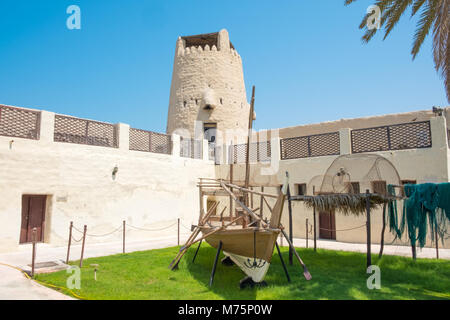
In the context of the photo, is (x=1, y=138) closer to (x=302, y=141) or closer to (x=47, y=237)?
(x=47, y=237)

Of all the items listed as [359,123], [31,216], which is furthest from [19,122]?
[359,123]

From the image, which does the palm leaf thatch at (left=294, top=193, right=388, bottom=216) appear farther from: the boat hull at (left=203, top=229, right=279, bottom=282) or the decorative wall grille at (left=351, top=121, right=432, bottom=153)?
the decorative wall grille at (left=351, top=121, right=432, bottom=153)

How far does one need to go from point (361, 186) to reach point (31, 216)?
11140mm

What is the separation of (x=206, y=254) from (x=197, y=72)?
564 inches

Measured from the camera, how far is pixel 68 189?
38.9ft

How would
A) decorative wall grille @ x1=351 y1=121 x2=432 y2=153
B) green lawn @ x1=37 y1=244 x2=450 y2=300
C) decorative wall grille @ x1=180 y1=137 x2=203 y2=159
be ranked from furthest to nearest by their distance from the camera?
decorative wall grille @ x1=180 y1=137 x2=203 y2=159, decorative wall grille @ x1=351 y1=121 x2=432 y2=153, green lawn @ x1=37 y1=244 x2=450 y2=300

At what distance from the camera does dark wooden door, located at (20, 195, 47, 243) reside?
36.1 ft

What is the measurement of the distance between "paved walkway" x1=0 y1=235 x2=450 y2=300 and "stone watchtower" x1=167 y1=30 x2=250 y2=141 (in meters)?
8.60

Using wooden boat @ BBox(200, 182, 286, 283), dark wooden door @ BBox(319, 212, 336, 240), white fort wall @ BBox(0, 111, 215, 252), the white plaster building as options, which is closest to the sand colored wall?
the white plaster building

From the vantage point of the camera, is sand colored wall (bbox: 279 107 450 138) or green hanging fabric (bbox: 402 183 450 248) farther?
sand colored wall (bbox: 279 107 450 138)

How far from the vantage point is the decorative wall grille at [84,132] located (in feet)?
39.4

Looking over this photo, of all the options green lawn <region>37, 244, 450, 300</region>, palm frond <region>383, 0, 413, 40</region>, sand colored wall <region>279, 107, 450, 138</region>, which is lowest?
green lawn <region>37, 244, 450, 300</region>

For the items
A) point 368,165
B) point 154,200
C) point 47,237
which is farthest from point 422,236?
point 47,237

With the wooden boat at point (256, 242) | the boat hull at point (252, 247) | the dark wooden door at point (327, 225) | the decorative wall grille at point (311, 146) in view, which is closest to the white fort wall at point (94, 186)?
the decorative wall grille at point (311, 146)
